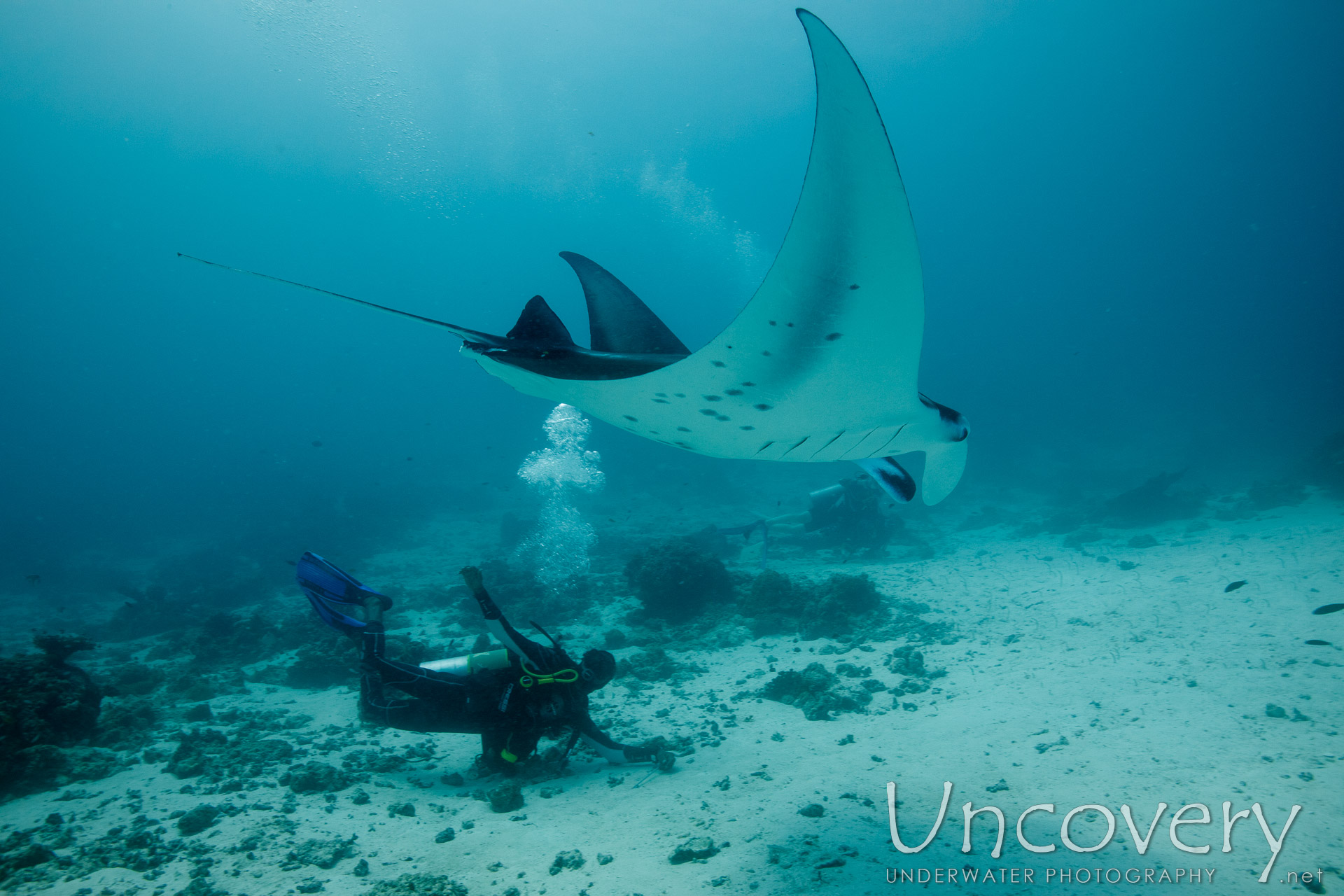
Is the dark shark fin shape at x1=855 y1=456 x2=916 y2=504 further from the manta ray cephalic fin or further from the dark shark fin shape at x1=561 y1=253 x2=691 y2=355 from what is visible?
the dark shark fin shape at x1=561 y1=253 x2=691 y2=355

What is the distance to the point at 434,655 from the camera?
7.23 m

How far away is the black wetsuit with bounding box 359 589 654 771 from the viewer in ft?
13.0

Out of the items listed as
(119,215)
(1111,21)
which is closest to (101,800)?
A: (1111,21)

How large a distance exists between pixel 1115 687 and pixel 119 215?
129m

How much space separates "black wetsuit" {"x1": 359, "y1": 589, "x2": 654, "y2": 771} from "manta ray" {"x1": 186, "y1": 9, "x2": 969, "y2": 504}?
2042 mm

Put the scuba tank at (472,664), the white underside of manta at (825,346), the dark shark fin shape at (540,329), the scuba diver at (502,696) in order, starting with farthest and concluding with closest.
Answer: the scuba tank at (472,664), the scuba diver at (502,696), the dark shark fin shape at (540,329), the white underside of manta at (825,346)

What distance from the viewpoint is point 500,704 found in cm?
400

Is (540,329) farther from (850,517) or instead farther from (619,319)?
(850,517)

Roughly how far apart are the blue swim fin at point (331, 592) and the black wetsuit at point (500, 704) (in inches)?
49.4

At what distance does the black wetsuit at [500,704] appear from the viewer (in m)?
3.96

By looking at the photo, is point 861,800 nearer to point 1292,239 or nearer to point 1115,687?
point 1115,687

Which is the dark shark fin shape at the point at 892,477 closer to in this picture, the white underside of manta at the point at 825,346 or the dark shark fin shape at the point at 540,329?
the white underside of manta at the point at 825,346

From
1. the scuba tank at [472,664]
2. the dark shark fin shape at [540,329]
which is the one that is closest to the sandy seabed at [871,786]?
the scuba tank at [472,664]

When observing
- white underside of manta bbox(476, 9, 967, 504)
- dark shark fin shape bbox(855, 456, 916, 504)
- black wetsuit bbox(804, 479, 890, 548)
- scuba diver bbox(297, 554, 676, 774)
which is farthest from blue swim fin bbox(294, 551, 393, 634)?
black wetsuit bbox(804, 479, 890, 548)
